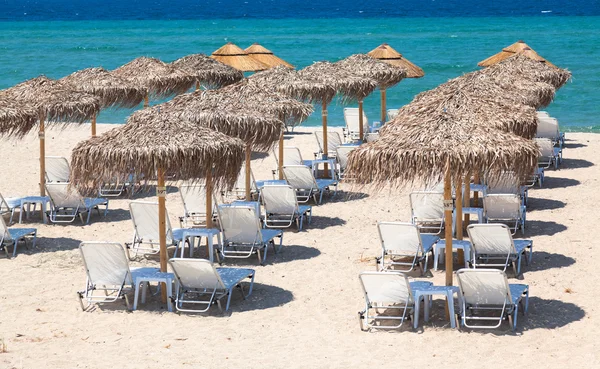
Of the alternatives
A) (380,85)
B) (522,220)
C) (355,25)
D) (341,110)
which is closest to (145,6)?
(355,25)

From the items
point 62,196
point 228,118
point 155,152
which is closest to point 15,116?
point 62,196

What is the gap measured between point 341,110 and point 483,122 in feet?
78.3

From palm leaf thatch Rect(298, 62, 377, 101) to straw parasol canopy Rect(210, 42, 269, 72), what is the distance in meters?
6.42

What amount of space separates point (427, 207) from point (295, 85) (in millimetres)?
4399

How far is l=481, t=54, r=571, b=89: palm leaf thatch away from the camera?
16.2 m

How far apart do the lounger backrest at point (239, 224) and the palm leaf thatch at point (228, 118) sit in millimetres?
1270

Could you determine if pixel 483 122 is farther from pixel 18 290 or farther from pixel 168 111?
pixel 18 290

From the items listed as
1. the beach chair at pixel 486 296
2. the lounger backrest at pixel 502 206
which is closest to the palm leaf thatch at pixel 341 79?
the lounger backrest at pixel 502 206

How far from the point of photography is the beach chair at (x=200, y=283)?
8.61m

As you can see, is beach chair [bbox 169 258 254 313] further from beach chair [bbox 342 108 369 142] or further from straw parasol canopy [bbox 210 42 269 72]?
straw parasol canopy [bbox 210 42 269 72]

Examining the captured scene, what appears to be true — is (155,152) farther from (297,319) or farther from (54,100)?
(54,100)

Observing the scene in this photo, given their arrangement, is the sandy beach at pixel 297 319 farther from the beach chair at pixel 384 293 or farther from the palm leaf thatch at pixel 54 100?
the palm leaf thatch at pixel 54 100

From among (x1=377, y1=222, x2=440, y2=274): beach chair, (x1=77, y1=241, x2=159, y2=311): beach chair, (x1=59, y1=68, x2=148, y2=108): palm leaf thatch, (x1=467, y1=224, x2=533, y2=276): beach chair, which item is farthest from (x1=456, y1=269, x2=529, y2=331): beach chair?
(x1=59, y1=68, x2=148, y2=108): palm leaf thatch

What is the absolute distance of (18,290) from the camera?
9656mm
